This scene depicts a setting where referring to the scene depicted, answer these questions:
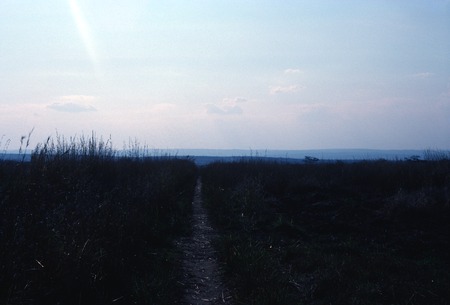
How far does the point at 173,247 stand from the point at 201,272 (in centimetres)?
206

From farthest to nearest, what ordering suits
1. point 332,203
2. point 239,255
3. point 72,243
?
point 332,203 → point 239,255 → point 72,243

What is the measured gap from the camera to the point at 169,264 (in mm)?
9680

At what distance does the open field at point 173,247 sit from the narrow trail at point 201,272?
0.62ft

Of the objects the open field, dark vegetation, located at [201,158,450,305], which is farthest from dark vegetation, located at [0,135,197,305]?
dark vegetation, located at [201,158,450,305]

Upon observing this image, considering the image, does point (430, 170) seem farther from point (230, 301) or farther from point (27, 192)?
point (27, 192)

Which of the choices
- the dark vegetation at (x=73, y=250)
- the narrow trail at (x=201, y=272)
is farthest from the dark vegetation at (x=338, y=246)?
the dark vegetation at (x=73, y=250)

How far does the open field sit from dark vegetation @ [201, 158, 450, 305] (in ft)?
0.10

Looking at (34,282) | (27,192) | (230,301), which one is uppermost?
(27,192)

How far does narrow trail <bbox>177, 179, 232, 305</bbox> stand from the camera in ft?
26.3

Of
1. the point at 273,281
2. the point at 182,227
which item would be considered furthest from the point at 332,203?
the point at 273,281

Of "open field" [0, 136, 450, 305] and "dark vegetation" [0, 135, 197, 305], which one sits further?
"open field" [0, 136, 450, 305]

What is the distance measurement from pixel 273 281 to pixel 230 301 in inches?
29.1

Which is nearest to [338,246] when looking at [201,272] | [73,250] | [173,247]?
[201,272]

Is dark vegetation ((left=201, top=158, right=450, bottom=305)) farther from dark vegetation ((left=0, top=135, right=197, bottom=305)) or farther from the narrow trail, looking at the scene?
dark vegetation ((left=0, top=135, right=197, bottom=305))
